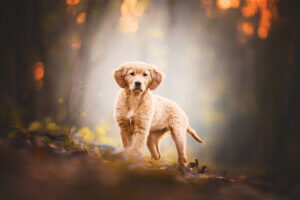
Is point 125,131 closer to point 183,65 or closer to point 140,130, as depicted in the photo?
point 140,130

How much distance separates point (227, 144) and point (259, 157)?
2.30 m

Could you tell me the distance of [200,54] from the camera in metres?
12.0

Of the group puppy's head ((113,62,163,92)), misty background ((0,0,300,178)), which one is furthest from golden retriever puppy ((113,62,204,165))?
misty background ((0,0,300,178))

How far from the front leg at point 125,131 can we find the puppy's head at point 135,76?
0.55 meters

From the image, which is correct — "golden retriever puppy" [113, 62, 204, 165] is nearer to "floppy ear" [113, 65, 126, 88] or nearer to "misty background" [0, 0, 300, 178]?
"floppy ear" [113, 65, 126, 88]

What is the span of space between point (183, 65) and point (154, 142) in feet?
26.3

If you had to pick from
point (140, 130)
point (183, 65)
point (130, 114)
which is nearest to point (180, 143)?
point (140, 130)

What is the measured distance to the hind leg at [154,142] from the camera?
183 inches

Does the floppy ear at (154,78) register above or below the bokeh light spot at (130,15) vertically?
below

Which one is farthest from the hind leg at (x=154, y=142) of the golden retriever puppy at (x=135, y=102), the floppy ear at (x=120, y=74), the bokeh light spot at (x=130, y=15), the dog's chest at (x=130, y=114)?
the bokeh light spot at (x=130, y=15)

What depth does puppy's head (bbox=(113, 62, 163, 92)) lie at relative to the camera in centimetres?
348

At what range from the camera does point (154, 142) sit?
185 inches

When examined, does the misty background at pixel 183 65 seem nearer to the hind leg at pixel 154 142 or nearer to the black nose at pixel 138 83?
the black nose at pixel 138 83

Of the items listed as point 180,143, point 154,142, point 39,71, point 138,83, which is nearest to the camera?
point 138,83
